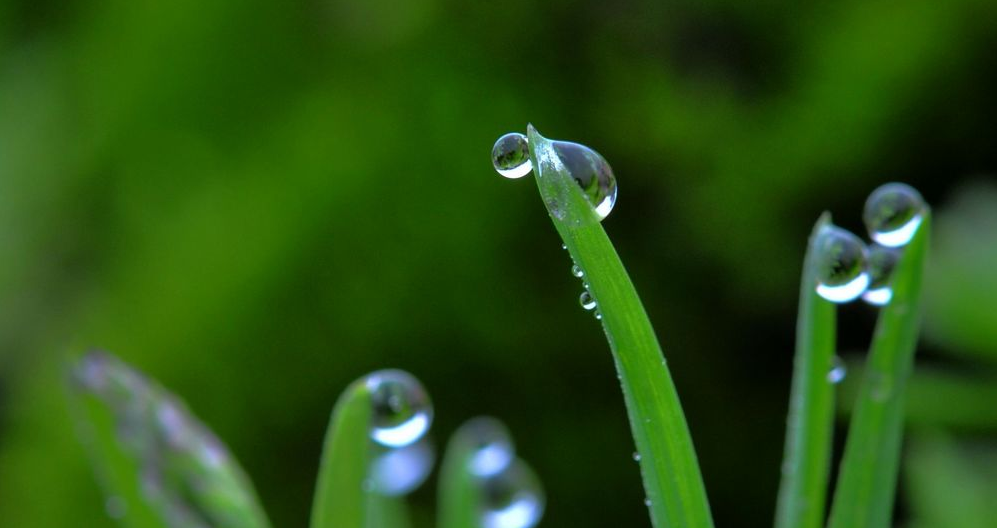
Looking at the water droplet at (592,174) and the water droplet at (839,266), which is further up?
the water droplet at (839,266)

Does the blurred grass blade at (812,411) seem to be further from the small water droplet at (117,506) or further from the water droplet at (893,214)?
the small water droplet at (117,506)

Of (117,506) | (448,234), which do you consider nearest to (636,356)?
(117,506)

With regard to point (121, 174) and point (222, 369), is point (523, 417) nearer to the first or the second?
point (222, 369)

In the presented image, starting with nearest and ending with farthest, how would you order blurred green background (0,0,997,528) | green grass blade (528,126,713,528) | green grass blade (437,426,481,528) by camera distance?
green grass blade (528,126,713,528) → green grass blade (437,426,481,528) → blurred green background (0,0,997,528)

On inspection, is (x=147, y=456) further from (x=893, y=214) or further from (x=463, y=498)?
(x=893, y=214)

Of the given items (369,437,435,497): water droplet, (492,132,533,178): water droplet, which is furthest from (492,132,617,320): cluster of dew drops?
(369,437,435,497): water droplet

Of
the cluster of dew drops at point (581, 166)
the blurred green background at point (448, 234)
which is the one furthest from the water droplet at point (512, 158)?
the blurred green background at point (448, 234)

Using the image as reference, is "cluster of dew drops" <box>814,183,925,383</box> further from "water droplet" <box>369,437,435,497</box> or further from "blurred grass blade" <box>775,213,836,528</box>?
"water droplet" <box>369,437,435,497</box>
